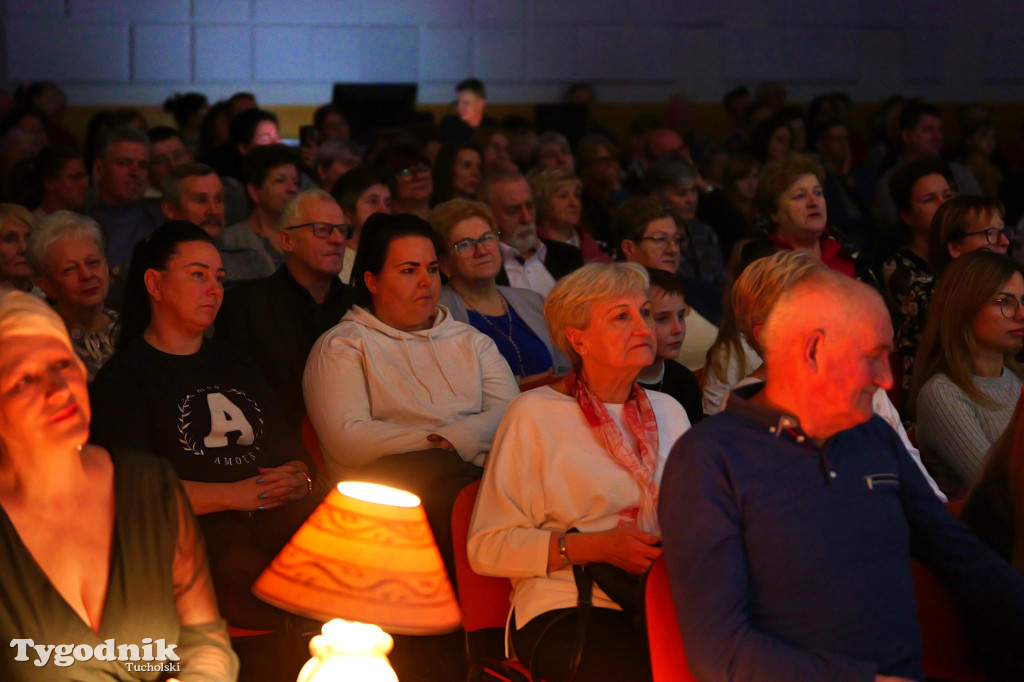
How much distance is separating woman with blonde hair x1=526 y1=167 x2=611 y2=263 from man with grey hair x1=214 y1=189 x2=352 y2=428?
1.50 metres

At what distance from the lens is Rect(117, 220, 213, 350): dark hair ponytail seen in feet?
10.0

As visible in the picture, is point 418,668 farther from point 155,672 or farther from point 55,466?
point 55,466

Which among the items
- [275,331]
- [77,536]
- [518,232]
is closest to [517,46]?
[518,232]

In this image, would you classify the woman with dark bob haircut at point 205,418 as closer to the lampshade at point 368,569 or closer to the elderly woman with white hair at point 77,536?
the elderly woman with white hair at point 77,536

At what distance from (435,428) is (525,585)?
887mm

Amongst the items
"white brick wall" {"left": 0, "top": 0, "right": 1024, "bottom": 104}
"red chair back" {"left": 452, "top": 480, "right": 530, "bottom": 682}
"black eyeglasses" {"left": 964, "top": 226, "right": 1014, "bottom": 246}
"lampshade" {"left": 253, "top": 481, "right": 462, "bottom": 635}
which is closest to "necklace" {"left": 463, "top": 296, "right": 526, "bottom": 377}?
"red chair back" {"left": 452, "top": 480, "right": 530, "bottom": 682}

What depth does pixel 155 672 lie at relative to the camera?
1844 millimetres

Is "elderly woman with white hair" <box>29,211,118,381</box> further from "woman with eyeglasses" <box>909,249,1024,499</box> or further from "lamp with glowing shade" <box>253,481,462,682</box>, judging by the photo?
"woman with eyeglasses" <box>909,249,1024,499</box>

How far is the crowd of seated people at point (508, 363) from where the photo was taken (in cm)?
198

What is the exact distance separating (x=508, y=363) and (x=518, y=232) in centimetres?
124

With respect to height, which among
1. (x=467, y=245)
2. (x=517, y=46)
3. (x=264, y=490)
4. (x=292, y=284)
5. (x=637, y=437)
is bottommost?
(x=264, y=490)

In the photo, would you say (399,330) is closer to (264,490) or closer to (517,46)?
(264,490)

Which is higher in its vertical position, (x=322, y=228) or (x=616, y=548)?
(x=322, y=228)

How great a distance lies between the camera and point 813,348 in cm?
198
